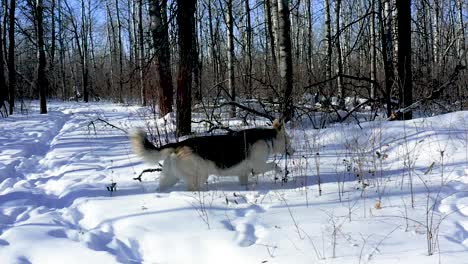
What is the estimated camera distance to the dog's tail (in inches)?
201

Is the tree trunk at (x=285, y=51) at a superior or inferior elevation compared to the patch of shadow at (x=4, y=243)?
superior

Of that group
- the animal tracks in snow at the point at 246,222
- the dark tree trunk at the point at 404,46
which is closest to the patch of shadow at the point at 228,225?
the animal tracks in snow at the point at 246,222

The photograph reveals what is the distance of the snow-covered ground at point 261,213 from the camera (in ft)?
10.5

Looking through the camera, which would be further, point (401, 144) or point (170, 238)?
point (401, 144)

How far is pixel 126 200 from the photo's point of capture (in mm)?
4812

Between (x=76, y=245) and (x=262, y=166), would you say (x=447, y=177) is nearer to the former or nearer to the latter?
(x=262, y=166)

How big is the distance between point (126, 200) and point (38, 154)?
4726 millimetres

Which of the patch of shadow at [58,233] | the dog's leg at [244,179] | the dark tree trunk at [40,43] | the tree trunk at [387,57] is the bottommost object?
the patch of shadow at [58,233]

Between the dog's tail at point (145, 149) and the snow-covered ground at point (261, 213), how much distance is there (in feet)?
1.39

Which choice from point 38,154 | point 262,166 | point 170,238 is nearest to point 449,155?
point 262,166

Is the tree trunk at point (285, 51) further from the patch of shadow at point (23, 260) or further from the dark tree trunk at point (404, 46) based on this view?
the patch of shadow at point (23, 260)

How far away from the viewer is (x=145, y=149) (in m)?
5.15

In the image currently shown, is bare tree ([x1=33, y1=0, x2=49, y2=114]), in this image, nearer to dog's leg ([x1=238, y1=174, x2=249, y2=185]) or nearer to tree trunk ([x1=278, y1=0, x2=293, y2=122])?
tree trunk ([x1=278, y1=0, x2=293, y2=122])

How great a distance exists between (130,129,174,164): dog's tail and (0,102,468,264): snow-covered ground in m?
0.42
